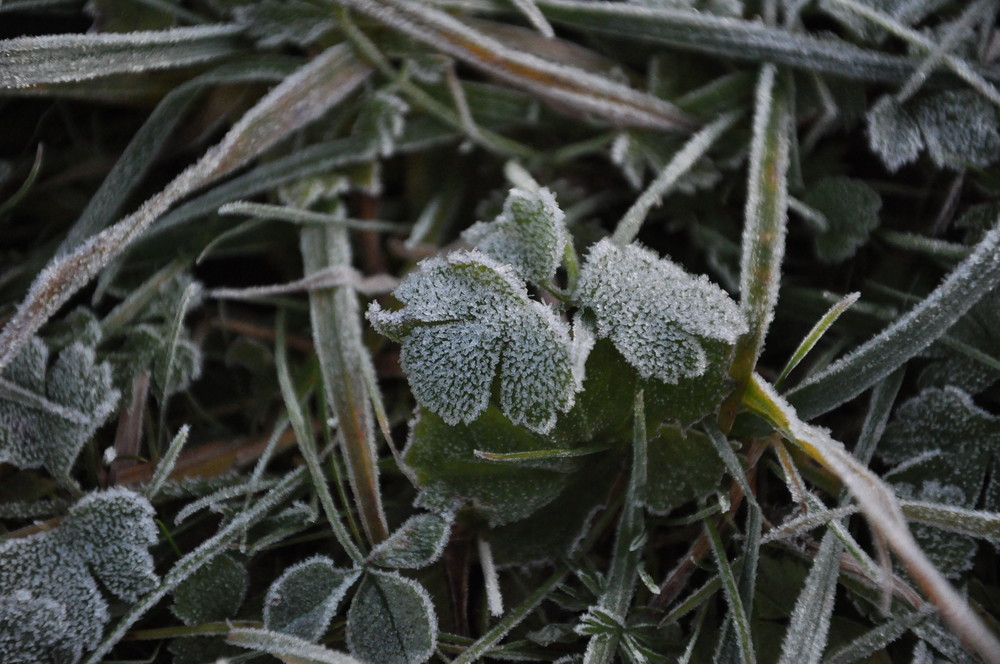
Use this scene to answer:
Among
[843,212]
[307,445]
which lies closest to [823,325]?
[843,212]

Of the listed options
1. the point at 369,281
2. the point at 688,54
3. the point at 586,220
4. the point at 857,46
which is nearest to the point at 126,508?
the point at 369,281

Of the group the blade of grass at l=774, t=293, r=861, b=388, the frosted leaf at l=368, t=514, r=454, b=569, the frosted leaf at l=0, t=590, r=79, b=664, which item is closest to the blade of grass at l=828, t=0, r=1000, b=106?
the blade of grass at l=774, t=293, r=861, b=388

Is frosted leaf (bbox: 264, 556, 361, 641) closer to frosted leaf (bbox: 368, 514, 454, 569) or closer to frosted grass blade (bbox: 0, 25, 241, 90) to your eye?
frosted leaf (bbox: 368, 514, 454, 569)

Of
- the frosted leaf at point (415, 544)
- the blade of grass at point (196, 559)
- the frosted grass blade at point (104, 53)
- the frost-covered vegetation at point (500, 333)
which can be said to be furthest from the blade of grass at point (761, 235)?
the frosted grass blade at point (104, 53)

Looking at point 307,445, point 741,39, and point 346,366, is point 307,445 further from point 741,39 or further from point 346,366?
point 741,39

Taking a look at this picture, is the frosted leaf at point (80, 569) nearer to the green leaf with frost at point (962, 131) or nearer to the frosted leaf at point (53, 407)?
the frosted leaf at point (53, 407)
